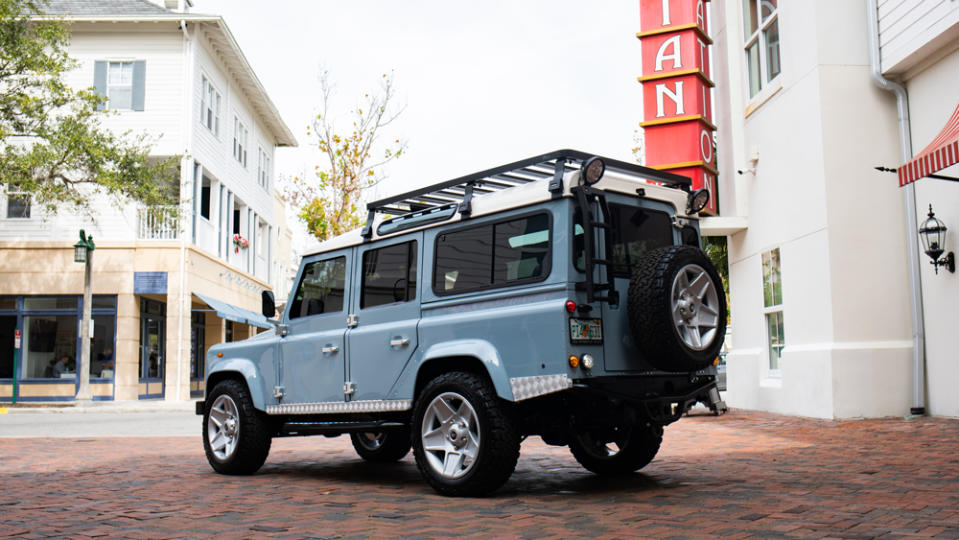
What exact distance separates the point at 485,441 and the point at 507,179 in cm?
233

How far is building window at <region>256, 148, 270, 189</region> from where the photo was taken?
117 ft

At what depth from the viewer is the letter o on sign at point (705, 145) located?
15.4 metres

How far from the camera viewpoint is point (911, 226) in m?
11.6

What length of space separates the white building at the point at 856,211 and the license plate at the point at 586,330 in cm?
668

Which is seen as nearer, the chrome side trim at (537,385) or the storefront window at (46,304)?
the chrome side trim at (537,385)

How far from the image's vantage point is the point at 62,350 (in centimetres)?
2541

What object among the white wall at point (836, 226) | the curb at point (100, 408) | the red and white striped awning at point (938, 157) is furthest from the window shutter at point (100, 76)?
the red and white striped awning at point (938, 157)

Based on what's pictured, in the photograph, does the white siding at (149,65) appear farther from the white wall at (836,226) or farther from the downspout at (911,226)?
Result: the downspout at (911,226)

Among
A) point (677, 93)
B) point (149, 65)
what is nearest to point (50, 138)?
point (149, 65)

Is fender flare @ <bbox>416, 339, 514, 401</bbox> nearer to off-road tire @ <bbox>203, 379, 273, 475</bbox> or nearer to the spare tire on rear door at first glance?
the spare tire on rear door

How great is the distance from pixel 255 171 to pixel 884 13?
27106mm

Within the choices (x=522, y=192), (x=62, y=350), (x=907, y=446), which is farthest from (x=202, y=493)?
(x=62, y=350)

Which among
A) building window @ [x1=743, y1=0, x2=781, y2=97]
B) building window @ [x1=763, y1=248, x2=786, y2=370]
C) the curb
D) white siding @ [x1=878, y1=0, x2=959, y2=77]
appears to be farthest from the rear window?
the curb

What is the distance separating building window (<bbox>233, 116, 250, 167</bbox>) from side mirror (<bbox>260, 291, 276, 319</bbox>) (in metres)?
24.8
